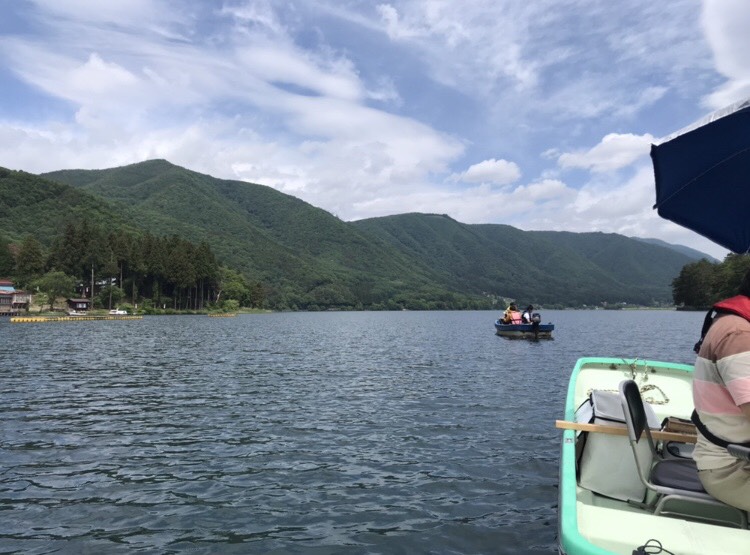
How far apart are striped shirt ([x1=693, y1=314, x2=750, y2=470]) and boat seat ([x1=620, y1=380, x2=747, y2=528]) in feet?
1.63

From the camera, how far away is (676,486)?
631 cm

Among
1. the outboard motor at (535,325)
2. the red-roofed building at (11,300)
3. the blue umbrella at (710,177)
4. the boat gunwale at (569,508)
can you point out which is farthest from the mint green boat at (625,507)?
the red-roofed building at (11,300)

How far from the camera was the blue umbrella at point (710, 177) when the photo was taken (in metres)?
6.49

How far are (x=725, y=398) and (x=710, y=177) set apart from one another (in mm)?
3288

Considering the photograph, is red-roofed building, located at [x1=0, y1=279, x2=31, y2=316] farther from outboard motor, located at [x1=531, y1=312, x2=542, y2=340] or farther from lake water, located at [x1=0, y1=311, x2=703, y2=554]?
outboard motor, located at [x1=531, y1=312, x2=542, y2=340]

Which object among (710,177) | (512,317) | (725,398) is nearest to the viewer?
(725,398)

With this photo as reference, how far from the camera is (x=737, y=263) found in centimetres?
15288

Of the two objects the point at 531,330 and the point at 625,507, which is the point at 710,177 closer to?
the point at 625,507

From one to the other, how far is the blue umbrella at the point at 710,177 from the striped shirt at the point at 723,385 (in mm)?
2453

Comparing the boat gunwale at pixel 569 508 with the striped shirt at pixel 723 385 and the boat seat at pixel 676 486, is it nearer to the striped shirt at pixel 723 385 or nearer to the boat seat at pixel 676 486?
the boat seat at pixel 676 486

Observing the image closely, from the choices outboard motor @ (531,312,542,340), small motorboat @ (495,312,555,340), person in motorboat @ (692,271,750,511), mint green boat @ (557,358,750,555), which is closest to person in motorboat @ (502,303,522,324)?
small motorboat @ (495,312,555,340)

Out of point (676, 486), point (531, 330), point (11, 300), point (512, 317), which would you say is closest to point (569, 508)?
point (676, 486)

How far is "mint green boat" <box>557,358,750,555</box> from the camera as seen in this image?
5.49m

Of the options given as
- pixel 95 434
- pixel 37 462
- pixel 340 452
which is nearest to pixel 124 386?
pixel 95 434
